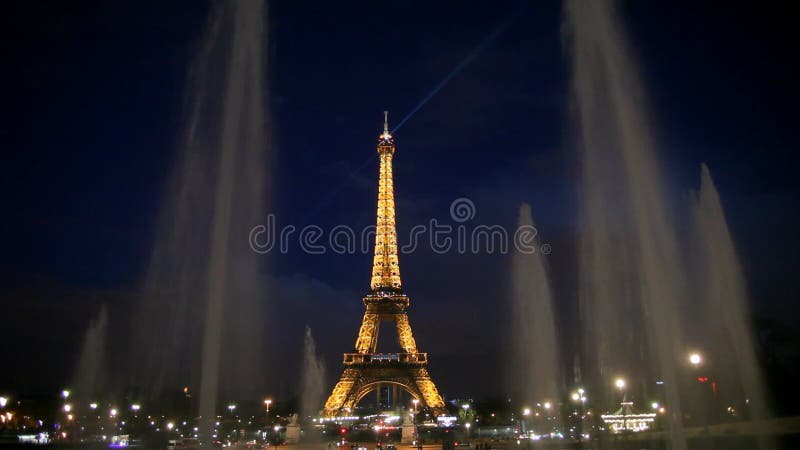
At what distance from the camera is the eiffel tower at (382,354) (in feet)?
222

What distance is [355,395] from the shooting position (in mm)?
67688

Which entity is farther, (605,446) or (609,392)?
(609,392)

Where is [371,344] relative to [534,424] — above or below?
above

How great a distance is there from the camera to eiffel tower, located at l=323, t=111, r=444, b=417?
67625mm

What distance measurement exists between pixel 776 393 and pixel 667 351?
16.7 metres

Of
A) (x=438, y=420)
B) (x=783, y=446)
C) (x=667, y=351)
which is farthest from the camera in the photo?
(x=438, y=420)

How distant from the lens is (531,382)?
36750 mm

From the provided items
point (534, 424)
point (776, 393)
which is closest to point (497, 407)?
Result: point (534, 424)

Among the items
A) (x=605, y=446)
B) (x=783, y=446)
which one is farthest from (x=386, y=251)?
(x=783, y=446)

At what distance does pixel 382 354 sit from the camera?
69.0 metres

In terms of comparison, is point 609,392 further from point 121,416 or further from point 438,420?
point 121,416

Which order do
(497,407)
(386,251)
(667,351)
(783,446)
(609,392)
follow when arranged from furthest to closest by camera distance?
1. (497,407)
2. (386,251)
3. (609,392)
4. (667,351)
5. (783,446)

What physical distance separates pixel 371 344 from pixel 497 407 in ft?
147

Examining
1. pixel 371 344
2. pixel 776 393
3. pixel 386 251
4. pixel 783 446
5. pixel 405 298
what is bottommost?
pixel 783 446
